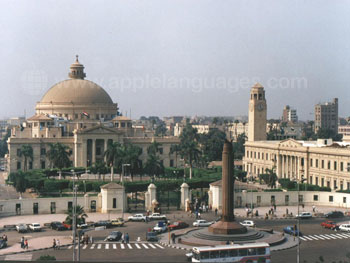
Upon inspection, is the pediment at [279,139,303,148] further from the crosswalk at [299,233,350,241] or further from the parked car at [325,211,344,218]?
the crosswalk at [299,233,350,241]

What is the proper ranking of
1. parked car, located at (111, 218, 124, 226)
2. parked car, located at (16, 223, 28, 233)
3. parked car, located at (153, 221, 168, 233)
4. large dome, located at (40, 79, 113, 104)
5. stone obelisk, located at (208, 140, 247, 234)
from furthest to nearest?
large dome, located at (40, 79, 113, 104) < parked car, located at (111, 218, 124, 226) < parked car, located at (16, 223, 28, 233) < parked car, located at (153, 221, 168, 233) < stone obelisk, located at (208, 140, 247, 234)

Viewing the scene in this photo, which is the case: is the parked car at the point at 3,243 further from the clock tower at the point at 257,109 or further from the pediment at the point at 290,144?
the clock tower at the point at 257,109

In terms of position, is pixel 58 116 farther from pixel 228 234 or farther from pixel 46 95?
pixel 228 234

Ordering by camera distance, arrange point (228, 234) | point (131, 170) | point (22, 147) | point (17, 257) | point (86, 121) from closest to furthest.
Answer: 1. point (17, 257)
2. point (228, 234)
3. point (131, 170)
4. point (22, 147)
5. point (86, 121)

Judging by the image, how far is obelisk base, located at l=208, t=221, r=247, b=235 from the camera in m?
39.4

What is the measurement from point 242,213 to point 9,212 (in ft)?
67.6

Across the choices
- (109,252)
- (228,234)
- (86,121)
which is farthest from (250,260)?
(86,121)

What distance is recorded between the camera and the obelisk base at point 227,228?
129ft

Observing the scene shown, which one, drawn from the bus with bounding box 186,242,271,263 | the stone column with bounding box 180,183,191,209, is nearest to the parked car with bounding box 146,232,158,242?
the bus with bounding box 186,242,271,263

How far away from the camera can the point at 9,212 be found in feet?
171

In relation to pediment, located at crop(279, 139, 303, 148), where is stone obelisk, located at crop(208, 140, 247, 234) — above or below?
below

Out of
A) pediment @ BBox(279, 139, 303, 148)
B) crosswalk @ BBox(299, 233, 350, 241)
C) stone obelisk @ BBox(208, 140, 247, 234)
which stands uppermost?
pediment @ BBox(279, 139, 303, 148)

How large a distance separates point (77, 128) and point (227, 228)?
69303 mm

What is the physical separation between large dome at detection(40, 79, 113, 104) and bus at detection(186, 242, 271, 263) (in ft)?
276
